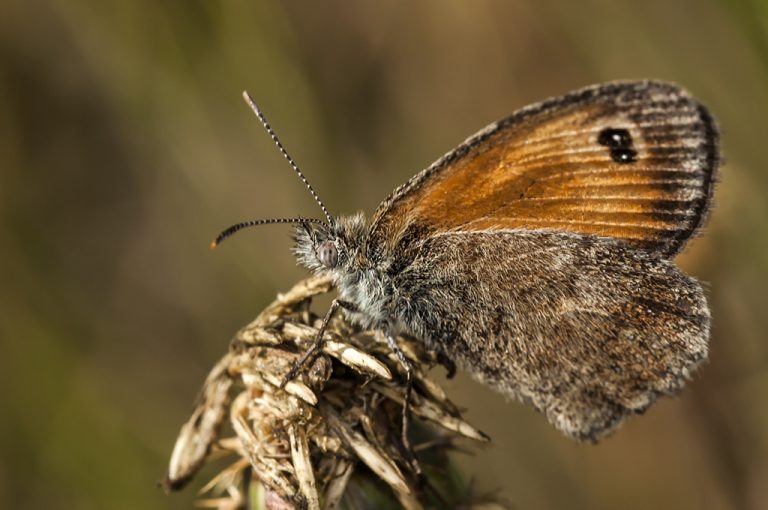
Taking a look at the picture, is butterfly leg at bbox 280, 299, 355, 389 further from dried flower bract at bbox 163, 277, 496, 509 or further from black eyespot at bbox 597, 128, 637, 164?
black eyespot at bbox 597, 128, 637, 164

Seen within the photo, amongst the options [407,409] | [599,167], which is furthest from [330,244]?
[599,167]

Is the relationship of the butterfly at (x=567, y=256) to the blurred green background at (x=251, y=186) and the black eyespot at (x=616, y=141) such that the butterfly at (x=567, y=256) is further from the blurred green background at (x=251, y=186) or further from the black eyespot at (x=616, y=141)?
the blurred green background at (x=251, y=186)

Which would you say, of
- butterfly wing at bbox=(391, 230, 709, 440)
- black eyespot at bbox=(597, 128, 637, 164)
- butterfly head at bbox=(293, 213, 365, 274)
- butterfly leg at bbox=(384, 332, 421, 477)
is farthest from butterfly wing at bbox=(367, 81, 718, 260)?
butterfly leg at bbox=(384, 332, 421, 477)

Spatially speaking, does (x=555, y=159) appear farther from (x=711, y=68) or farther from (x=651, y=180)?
(x=711, y=68)

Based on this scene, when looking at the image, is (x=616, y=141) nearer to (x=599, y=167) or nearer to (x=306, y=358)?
(x=599, y=167)

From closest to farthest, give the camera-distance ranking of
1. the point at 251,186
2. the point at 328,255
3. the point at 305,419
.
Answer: the point at 305,419, the point at 328,255, the point at 251,186

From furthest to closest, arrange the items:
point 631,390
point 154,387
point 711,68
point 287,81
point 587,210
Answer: point 154,387 < point 287,81 < point 711,68 < point 587,210 < point 631,390

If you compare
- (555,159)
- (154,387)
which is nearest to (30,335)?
(154,387)

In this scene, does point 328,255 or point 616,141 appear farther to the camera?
point 328,255
